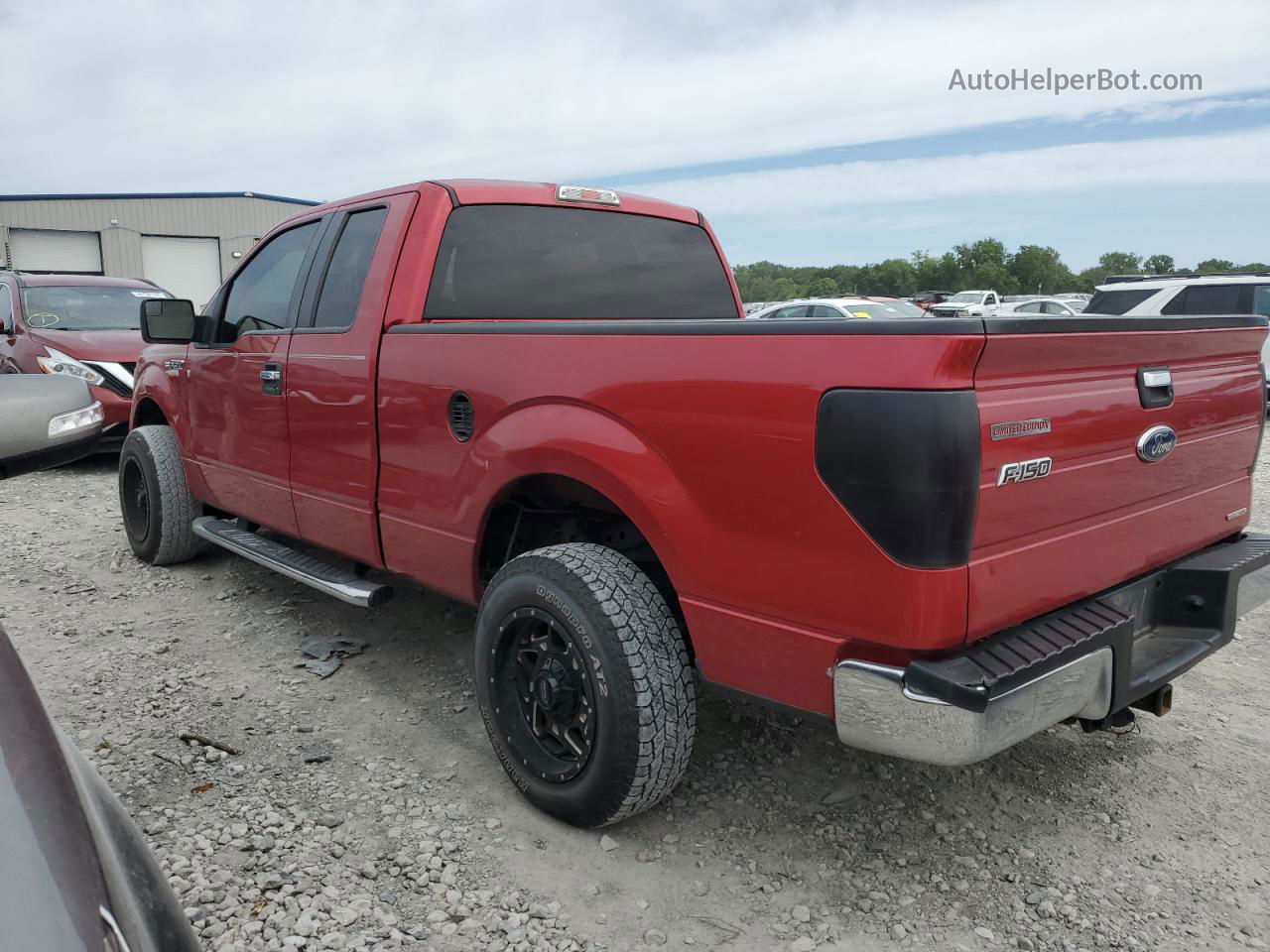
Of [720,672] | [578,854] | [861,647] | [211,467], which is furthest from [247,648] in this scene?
[861,647]

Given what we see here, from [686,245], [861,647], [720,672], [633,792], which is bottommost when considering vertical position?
[633,792]

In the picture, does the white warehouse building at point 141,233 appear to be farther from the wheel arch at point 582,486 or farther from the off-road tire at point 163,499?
the wheel arch at point 582,486

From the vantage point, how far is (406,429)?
3285 millimetres

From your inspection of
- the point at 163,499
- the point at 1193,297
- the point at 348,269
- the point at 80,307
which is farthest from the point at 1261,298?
the point at 80,307

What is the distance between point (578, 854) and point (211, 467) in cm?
297

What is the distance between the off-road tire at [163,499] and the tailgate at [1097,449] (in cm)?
432

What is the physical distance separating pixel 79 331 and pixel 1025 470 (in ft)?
29.6

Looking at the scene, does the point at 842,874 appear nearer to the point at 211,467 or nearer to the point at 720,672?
the point at 720,672

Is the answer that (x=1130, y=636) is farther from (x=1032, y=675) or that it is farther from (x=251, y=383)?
(x=251, y=383)

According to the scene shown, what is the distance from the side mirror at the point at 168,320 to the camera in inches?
173

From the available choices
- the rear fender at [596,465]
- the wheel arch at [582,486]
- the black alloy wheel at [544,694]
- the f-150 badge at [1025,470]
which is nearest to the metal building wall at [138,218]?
the wheel arch at [582,486]

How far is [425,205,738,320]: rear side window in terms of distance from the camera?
3660mm

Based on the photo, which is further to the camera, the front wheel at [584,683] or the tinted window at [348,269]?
the tinted window at [348,269]

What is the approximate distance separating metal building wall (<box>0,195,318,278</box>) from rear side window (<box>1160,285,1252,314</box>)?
30.2 metres
